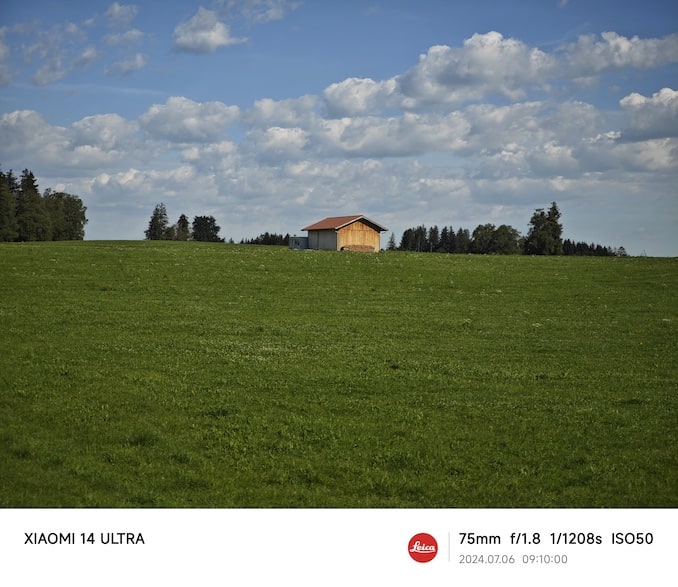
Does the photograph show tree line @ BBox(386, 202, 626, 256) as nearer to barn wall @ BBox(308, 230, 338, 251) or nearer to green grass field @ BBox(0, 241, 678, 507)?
barn wall @ BBox(308, 230, 338, 251)

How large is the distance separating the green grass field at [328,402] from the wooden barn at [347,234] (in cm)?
4698

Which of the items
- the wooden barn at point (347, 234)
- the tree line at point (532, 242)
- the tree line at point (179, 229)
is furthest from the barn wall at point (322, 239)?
the tree line at point (179, 229)

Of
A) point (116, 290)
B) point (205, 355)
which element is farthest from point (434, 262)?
point (205, 355)

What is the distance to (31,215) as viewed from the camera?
117m

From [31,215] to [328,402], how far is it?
4592 inches

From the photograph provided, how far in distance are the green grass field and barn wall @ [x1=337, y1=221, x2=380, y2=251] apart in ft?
155

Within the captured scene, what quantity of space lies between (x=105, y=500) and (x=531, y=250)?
12486 centimetres

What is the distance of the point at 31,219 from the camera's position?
383 feet

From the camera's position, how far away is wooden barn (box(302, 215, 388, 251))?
80812mm

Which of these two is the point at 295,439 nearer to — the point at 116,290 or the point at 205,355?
the point at 205,355

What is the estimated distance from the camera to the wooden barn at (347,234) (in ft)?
265
